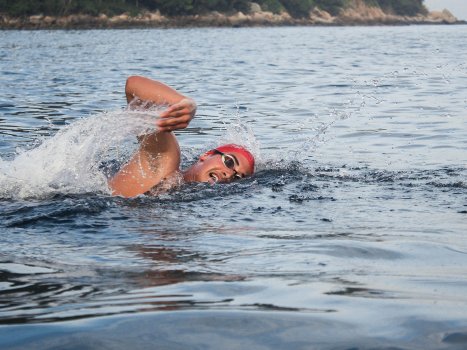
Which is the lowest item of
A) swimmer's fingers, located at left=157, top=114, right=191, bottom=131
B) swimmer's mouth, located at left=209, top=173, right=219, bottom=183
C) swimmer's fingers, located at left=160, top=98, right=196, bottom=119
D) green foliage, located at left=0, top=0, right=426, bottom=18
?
swimmer's mouth, located at left=209, top=173, right=219, bottom=183

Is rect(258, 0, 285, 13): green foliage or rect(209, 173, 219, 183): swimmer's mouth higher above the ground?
rect(258, 0, 285, 13): green foliage

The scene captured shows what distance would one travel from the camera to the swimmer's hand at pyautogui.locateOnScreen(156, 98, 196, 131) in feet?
18.2

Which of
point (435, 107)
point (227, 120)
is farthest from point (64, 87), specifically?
point (435, 107)

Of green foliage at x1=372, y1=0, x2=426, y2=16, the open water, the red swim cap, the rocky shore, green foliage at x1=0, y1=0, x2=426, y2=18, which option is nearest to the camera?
the open water

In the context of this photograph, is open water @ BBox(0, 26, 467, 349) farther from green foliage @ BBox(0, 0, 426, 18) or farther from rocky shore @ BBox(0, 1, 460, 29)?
green foliage @ BBox(0, 0, 426, 18)

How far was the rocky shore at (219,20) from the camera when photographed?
76.4m

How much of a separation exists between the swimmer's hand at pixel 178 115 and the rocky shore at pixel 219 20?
69387 mm

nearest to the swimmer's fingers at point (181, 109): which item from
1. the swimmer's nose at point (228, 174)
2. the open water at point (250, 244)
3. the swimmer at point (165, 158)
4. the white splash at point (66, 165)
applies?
the swimmer at point (165, 158)

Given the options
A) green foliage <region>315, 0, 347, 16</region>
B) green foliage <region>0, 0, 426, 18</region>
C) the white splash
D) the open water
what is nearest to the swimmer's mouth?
the open water

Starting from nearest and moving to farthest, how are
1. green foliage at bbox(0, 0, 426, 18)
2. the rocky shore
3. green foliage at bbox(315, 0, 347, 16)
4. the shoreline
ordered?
the shoreline → the rocky shore → green foliage at bbox(0, 0, 426, 18) → green foliage at bbox(315, 0, 347, 16)

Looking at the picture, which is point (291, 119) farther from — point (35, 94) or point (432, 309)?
point (432, 309)

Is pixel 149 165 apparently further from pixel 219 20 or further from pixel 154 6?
pixel 219 20

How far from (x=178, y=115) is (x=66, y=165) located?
5.81 ft

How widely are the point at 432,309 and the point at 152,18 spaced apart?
8420 centimetres
